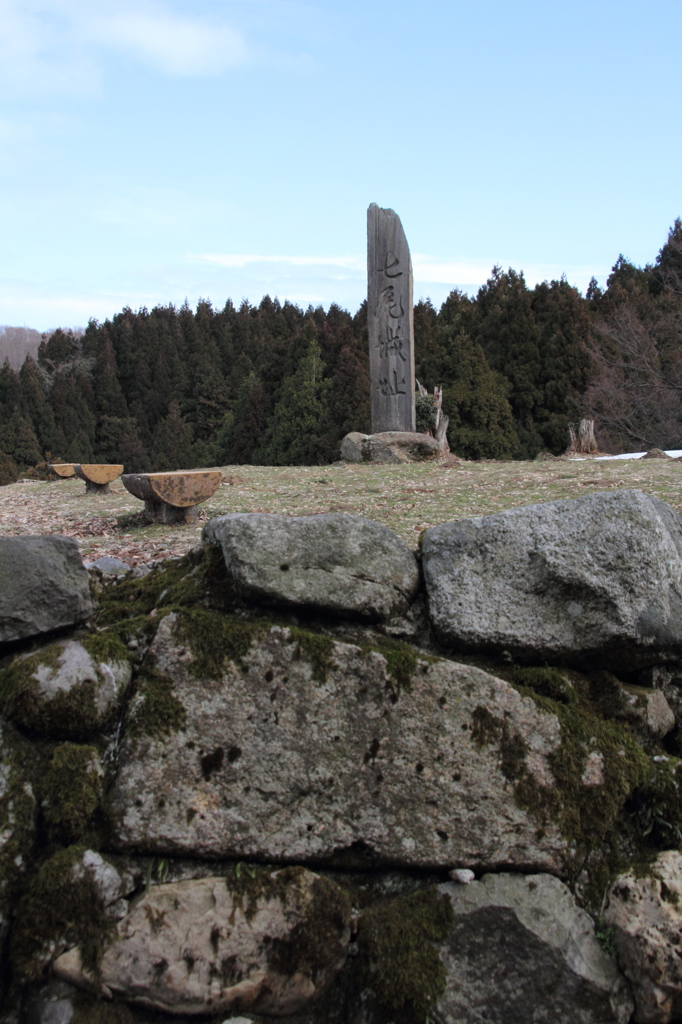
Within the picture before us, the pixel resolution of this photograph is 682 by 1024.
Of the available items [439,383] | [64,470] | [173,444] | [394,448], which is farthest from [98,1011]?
[173,444]

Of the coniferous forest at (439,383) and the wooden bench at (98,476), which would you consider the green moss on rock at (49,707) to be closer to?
the wooden bench at (98,476)

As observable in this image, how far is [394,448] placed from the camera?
14297 millimetres

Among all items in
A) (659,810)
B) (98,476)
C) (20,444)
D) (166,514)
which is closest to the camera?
(659,810)

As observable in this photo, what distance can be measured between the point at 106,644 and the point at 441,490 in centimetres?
659

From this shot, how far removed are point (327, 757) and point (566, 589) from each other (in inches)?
44.8

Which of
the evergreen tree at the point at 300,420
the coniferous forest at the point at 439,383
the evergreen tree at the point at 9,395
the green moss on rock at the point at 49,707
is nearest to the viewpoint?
the green moss on rock at the point at 49,707

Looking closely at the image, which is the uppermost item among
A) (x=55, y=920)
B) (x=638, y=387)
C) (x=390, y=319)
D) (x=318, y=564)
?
(x=390, y=319)

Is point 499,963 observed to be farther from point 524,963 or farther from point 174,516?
point 174,516

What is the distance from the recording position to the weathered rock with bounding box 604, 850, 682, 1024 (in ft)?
7.18

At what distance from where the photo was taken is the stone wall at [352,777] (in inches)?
86.1

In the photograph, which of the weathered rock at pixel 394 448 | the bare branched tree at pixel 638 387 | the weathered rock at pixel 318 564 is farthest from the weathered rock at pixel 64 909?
the bare branched tree at pixel 638 387

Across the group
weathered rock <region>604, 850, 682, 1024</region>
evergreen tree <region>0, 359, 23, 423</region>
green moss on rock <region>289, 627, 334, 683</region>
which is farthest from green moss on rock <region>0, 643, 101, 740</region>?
evergreen tree <region>0, 359, 23, 423</region>

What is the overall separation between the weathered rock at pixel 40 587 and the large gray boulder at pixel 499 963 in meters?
1.56

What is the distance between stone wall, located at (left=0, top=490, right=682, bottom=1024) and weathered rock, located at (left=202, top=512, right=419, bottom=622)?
0.01 m
